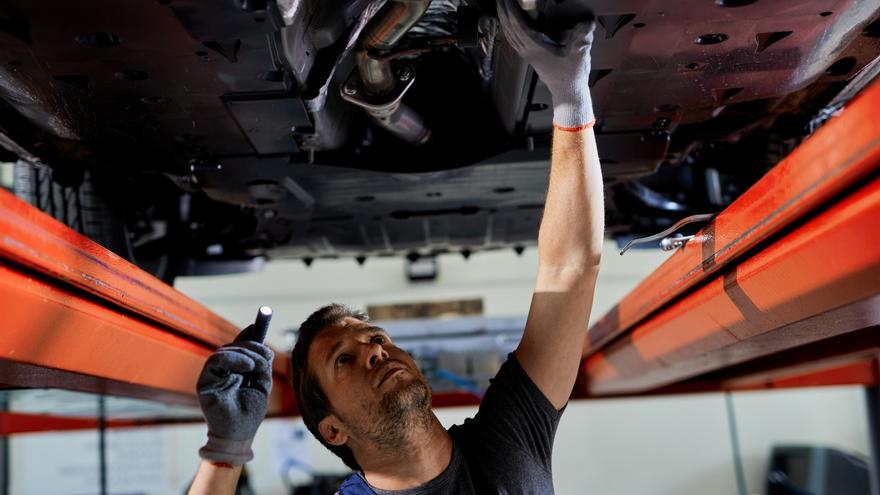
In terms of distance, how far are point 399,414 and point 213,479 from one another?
374mm

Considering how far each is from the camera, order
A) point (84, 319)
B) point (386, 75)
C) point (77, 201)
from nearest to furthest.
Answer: point (84, 319) → point (386, 75) → point (77, 201)

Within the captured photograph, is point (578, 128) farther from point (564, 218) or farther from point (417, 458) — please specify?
point (417, 458)

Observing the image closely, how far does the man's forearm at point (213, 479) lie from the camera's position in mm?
1589

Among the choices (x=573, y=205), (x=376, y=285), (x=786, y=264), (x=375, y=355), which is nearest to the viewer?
(x=786, y=264)

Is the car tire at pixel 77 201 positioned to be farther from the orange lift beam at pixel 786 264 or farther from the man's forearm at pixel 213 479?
the orange lift beam at pixel 786 264

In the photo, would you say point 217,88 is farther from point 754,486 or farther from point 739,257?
point 754,486

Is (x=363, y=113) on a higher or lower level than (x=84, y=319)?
higher

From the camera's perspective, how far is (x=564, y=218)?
1.39 meters

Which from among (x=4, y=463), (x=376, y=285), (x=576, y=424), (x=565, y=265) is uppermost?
(x=376, y=285)

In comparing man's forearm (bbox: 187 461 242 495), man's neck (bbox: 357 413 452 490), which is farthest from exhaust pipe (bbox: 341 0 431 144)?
man's forearm (bbox: 187 461 242 495)

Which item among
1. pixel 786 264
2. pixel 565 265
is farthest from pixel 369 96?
pixel 786 264

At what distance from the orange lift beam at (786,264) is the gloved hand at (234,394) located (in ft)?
2.46

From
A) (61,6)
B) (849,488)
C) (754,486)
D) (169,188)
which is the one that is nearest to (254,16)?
(61,6)

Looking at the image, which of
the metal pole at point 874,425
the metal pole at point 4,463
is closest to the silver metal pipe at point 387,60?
the metal pole at point 874,425
